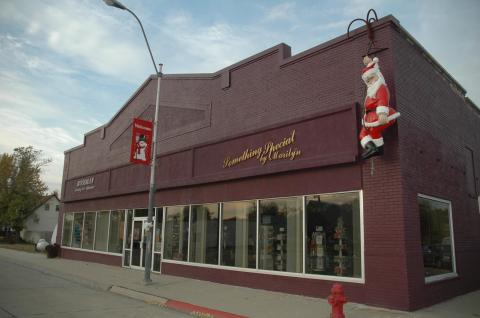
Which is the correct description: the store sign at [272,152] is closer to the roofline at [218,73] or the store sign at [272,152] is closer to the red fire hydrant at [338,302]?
the roofline at [218,73]

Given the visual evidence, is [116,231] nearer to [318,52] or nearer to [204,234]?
[204,234]

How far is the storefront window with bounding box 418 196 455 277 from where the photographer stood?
1066 centimetres

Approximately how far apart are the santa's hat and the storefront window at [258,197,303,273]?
12.8ft

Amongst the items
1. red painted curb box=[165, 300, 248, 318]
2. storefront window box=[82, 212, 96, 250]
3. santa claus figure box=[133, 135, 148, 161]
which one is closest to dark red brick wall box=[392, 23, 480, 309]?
red painted curb box=[165, 300, 248, 318]

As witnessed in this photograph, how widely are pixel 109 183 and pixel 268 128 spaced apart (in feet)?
41.1

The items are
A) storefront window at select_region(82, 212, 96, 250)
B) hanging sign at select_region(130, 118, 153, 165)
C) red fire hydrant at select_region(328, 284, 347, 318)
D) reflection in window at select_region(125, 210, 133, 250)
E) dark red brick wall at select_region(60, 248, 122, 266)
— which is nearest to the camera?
red fire hydrant at select_region(328, 284, 347, 318)

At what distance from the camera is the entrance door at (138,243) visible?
1867 cm

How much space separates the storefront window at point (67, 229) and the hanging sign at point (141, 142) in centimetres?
1369

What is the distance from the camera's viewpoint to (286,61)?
13070mm

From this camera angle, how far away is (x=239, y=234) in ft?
45.2

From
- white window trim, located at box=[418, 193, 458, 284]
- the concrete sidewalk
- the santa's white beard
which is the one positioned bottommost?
the concrete sidewalk

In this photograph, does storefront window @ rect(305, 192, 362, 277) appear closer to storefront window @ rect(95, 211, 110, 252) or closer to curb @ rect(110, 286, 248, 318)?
curb @ rect(110, 286, 248, 318)

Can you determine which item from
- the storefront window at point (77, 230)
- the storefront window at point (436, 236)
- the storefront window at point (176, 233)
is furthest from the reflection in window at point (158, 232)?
the storefront window at point (436, 236)

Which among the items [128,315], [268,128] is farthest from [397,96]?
[128,315]
